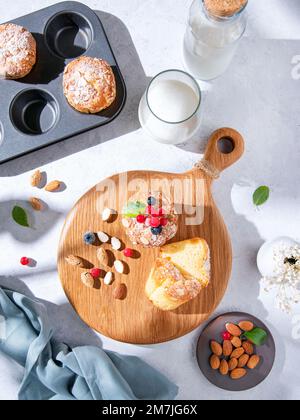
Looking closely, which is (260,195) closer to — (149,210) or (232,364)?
(149,210)

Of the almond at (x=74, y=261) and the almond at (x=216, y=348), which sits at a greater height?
the almond at (x=74, y=261)

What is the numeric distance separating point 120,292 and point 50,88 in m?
0.57

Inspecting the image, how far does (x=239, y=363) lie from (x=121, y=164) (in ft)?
2.11

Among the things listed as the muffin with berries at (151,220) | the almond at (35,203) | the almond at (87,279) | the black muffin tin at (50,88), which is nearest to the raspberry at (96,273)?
the almond at (87,279)

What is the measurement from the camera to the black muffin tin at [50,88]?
124cm

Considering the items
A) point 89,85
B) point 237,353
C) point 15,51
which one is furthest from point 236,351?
point 15,51

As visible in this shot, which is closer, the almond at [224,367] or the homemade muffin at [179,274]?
the homemade muffin at [179,274]

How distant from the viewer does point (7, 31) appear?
4.01ft

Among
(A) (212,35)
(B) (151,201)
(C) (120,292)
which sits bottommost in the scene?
(C) (120,292)

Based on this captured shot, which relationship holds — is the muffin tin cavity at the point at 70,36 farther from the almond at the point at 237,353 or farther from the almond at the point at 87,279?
the almond at the point at 237,353

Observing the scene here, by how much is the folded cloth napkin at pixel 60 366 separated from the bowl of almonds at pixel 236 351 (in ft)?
0.42

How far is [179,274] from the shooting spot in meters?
1.20
